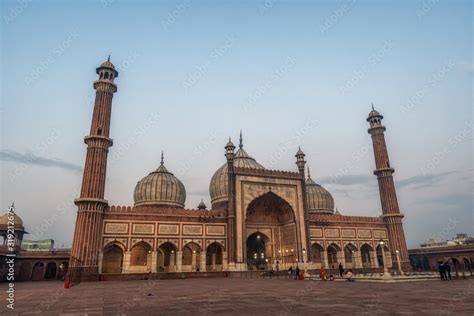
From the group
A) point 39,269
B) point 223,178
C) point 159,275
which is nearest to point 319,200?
point 223,178

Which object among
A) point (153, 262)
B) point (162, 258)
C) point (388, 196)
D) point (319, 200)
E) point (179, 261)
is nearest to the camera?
point (153, 262)

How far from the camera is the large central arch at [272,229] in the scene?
36.9 m

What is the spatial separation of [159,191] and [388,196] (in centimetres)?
2923

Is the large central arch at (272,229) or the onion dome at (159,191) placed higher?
the onion dome at (159,191)

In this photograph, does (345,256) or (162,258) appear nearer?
(162,258)

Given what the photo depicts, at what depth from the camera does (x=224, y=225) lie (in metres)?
33.4

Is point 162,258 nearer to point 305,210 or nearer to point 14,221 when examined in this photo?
point 305,210

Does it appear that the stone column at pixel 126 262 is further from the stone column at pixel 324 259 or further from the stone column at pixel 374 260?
the stone column at pixel 374 260

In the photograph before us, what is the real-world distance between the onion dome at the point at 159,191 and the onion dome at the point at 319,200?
18569mm

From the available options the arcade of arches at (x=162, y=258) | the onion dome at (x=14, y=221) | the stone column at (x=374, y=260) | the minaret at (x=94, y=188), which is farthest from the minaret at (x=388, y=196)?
the onion dome at (x=14, y=221)

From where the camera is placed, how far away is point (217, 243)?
33.4 m

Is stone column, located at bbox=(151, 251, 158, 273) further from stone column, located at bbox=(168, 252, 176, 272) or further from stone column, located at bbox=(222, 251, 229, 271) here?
stone column, located at bbox=(222, 251, 229, 271)

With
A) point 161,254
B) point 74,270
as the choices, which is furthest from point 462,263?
point 74,270

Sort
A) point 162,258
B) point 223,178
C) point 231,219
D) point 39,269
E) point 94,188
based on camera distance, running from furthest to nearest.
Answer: point 223,178, point 39,269, point 162,258, point 231,219, point 94,188
